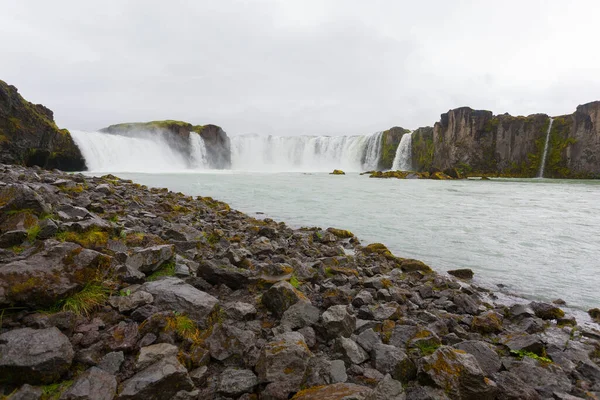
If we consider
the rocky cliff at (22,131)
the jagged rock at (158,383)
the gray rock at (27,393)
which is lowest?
the jagged rock at (158,383)

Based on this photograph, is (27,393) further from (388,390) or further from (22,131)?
(22,131)

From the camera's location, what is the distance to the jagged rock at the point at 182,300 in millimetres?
3748

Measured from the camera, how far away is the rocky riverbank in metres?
2.69

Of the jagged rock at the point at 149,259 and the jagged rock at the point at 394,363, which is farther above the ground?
the jagged rock at the point at 149,259

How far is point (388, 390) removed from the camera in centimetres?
297

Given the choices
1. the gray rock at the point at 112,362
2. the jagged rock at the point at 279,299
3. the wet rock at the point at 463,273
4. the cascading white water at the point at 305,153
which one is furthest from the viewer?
the cascading white water at the point at 305,153

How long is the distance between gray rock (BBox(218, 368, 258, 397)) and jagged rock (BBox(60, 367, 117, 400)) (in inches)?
32.9

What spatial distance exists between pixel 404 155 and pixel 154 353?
96337mm

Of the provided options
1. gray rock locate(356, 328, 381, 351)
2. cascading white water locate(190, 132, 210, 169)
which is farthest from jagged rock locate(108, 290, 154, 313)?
cascading white water locate(190, 132, 210, 169)

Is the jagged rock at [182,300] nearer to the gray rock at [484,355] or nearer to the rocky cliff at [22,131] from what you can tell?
the gray rock at [484,355]

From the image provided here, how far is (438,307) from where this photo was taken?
5.83 m

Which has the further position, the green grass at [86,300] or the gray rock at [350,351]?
the gray rock at [350,351]

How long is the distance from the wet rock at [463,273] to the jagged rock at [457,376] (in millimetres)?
5631

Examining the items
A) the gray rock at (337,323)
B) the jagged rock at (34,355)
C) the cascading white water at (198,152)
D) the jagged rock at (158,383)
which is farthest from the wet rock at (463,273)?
the cascading white water at (198,152)
